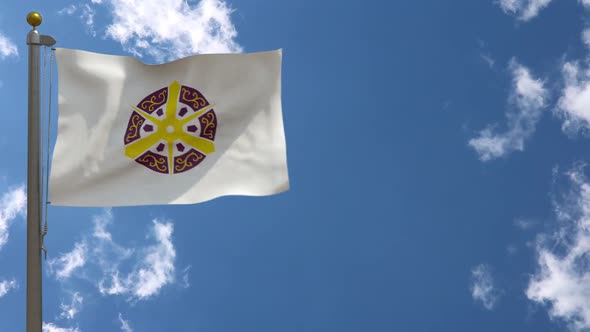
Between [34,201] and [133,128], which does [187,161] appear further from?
[34,201]

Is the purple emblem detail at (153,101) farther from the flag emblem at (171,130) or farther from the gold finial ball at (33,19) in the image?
the gold finial ball at (33,19)

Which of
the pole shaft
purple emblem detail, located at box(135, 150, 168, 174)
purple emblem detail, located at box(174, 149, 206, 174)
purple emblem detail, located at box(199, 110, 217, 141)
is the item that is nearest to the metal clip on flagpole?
the pole shaft

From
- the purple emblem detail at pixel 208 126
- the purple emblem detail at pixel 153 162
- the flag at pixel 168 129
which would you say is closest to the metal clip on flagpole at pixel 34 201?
the flag at pixel 168 129

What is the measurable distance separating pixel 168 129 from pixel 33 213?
2.38 meters

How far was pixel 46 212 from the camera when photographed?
8977 mm

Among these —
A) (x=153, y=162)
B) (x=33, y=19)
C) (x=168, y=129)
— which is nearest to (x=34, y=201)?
(x=153, y=162)

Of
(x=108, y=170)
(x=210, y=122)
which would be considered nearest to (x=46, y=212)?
(x=108, y=170)

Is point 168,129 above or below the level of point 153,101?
below

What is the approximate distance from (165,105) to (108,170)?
4.19ft

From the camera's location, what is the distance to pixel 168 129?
10.2m

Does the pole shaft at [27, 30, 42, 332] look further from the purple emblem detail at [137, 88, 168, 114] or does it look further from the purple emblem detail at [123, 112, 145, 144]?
the purple emblem detail at [137, 88, 168, 114]

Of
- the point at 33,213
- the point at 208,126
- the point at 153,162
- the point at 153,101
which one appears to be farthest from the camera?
the point at 208,126

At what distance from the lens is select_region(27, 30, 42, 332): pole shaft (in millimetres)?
8516

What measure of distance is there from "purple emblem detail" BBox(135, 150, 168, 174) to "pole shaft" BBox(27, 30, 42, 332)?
5.30 ft
